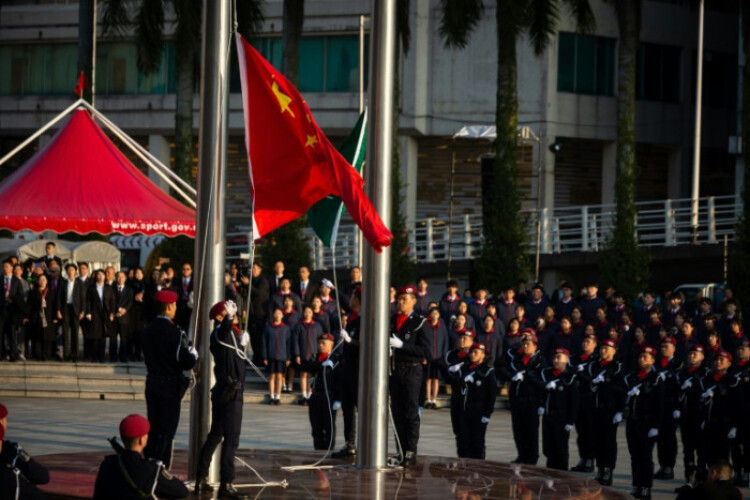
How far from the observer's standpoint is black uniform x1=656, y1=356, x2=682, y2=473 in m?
17.3

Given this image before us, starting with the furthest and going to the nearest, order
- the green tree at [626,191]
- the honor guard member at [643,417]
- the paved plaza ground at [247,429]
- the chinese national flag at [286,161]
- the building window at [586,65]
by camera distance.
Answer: the building window at [586,65] < the green tree at [626,191] < the paved plaza ground at [247,429] < the honor guard member at [643,417] < the chinese national flag at [286,161]

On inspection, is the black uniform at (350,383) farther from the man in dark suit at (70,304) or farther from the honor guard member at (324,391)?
the man in dark suit at (70,304)

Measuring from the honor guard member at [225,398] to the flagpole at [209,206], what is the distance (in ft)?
0.75

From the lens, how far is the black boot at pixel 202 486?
1313cm

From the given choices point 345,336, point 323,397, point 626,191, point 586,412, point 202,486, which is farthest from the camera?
point 626,191

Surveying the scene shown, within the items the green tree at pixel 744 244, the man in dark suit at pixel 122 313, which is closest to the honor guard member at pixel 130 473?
the man in dark suit at pixel 122 313

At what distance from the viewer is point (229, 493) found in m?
12.9

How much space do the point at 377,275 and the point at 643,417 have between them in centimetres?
421

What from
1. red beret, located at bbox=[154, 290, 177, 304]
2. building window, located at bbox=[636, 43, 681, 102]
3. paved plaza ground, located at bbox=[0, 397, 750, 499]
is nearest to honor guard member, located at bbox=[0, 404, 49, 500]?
red beret, located at bbox=[154, 290, 177, 304]

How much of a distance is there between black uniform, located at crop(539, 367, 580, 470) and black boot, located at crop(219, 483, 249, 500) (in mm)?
5777

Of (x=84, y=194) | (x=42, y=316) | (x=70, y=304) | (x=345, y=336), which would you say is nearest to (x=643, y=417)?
(x=345, y=336)

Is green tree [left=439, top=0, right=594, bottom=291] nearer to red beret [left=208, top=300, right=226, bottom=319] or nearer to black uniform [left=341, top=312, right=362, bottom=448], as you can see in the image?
black uniform [left=341, top=312, right=362, bottom=448]

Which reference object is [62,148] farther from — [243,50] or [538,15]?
[538,15]

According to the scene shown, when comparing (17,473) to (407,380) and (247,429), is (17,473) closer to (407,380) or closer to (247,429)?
(407,380)
